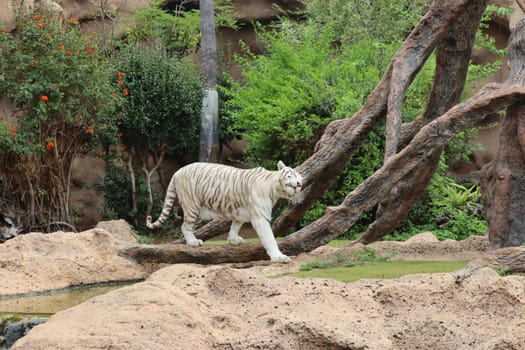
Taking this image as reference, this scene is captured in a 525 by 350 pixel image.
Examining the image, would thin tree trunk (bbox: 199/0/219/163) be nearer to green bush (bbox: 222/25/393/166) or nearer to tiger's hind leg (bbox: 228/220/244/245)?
green bush (bbox: 222/25/393/166)

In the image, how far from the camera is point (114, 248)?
11.1 meters

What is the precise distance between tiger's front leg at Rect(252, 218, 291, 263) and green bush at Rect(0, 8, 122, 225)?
5296mm

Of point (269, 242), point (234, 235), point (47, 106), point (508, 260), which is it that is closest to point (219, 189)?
point (234, 235)

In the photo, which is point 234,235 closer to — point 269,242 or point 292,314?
point 269,242

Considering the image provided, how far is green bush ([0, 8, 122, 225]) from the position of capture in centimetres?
1438

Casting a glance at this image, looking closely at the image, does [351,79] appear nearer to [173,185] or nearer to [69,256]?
[173,185]

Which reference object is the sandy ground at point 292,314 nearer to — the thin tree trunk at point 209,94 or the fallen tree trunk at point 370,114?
the fallen tree trunk at point 370,114

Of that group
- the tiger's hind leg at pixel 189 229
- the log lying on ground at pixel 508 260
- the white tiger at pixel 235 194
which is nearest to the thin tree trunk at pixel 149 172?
the white tiger at pixel 235 194

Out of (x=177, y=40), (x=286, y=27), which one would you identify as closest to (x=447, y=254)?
(x=286, y=27)

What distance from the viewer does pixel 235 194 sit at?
10.7m

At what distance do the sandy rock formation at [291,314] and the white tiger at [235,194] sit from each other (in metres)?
3.22

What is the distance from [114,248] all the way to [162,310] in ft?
17.0

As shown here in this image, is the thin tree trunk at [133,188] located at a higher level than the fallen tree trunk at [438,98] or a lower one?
lower

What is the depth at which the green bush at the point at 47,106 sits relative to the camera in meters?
14.4
